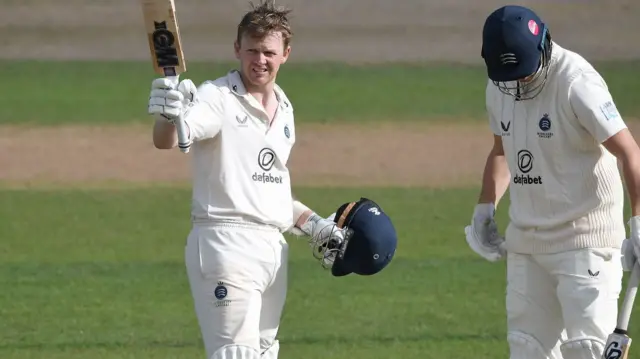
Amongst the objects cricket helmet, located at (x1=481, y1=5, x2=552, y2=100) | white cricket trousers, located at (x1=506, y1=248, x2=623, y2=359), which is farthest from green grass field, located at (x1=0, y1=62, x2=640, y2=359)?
cricket helmet, located at (x1=481, y1=5, x2=552, y2=100)

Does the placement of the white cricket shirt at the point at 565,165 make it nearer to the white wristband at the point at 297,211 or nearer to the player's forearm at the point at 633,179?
the player's forearm at the point at 633,179

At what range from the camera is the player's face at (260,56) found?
19.6 feet

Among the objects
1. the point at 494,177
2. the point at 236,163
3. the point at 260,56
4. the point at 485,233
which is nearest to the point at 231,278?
the point at 236,163

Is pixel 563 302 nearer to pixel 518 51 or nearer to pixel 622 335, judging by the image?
pixel 622 335

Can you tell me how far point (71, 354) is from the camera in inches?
338

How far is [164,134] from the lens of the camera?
5.52m

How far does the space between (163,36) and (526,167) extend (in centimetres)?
173

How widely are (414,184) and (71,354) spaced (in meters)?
7.48

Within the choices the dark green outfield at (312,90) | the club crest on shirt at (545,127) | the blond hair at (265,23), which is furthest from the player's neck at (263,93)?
the dark green outfield at (312,90)

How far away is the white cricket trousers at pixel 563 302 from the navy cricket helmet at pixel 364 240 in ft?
1.99

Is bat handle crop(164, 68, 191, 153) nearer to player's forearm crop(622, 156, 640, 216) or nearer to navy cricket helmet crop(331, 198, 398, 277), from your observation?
navy cricket helmet crop(331, 198, 398, 277)

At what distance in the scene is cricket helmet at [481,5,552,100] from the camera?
5.74m

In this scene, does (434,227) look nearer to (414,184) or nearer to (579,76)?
(414,184)

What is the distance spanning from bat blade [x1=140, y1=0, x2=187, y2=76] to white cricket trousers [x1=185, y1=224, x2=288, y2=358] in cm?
84
